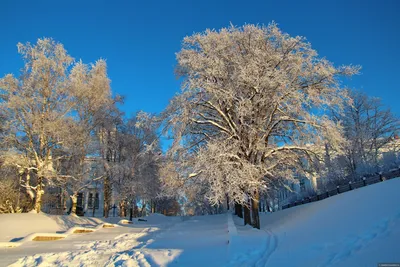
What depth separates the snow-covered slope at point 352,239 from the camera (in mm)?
5121

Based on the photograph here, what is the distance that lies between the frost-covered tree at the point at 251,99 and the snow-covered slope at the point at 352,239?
3832 millimetres

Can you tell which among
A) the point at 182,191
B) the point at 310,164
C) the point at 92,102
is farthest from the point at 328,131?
the point at 92,102

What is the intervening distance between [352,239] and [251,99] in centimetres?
894

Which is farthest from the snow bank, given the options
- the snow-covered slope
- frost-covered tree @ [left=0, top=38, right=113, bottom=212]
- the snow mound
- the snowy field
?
the snow-covered slope

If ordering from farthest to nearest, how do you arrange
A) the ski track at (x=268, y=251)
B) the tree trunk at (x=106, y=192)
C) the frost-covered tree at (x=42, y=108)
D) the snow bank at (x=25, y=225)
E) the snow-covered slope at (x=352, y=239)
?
the tree trunk at (x=106, y=192), the frost-covered tree at (x=42, y=108), the snow bank at (x=25, y=225), the ski track at (x=268, y=251), the snow-covered slope at (x=352, y=239)

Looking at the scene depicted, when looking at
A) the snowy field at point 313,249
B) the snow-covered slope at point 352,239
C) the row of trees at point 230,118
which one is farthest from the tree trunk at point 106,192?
the snow-covered slope at point 352,239

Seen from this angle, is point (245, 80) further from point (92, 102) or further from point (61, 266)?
point (92, 102)

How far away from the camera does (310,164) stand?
15578mm

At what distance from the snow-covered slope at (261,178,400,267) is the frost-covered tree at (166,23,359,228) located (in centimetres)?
383

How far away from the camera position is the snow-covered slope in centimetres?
512

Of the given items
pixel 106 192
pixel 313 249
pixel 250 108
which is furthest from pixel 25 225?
pixel 313 249

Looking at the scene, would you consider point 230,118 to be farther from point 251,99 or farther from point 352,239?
point 352,239

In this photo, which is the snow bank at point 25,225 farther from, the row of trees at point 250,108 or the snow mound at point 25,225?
the row of trees at point 250,108

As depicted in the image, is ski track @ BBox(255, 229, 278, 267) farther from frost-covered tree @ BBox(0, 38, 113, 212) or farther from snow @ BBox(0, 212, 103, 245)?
frost-covered tree @ BBox(0, 38, 113, 212)
